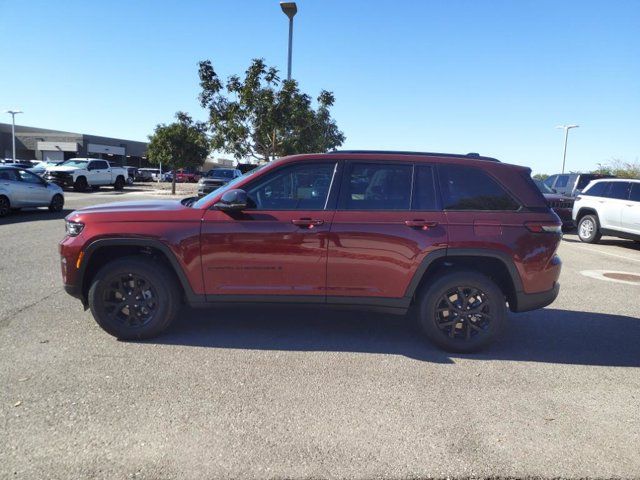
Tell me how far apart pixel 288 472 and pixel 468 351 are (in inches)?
97.9

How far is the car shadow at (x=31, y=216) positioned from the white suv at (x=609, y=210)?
15884mm

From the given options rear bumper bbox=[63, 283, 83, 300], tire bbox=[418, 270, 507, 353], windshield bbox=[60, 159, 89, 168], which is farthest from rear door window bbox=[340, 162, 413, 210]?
windshield bbox=[60, 159, 89, 168]

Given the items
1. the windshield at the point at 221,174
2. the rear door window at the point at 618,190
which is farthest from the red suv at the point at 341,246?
the windshield at the point at 221,174

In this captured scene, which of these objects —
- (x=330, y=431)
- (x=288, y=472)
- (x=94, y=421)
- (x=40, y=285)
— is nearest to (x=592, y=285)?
(x=330, y=431)

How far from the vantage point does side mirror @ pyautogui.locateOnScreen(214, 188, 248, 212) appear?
4434 mm

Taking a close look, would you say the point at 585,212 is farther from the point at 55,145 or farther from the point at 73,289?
the point at 55,145

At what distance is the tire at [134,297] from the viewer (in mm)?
4605

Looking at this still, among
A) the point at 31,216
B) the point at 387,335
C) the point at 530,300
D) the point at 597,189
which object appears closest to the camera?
the point at 530,300

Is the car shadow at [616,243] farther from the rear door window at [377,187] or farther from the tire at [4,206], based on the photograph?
the tire at [4,206]

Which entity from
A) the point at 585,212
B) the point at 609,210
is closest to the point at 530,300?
the point at 609,210

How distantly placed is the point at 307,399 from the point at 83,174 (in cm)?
3068

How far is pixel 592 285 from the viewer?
797 cm

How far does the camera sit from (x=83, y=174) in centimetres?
3014

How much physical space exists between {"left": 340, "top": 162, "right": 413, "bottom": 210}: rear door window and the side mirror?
0.92 meters
